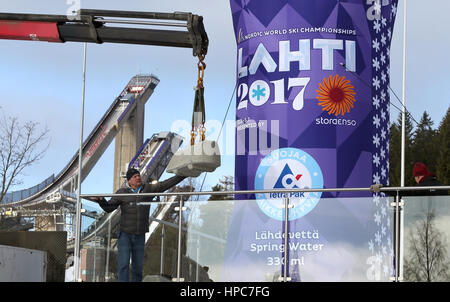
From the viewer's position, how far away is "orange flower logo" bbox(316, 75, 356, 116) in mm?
17062

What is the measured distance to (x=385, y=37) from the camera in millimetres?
17938

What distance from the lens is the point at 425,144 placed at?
62.1m

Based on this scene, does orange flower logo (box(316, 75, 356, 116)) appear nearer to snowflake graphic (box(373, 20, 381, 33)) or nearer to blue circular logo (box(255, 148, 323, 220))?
blue circular logo (box(255, 148, 323, 220))

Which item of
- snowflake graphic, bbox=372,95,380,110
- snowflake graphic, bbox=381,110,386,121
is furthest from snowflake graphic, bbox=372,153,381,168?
snowflake graphic, bbox=372,95,380,110

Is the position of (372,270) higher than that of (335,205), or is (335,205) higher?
(335,205)

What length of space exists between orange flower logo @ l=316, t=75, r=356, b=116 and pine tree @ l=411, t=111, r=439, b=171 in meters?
42.2

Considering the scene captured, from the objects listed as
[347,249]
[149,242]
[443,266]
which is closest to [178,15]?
[149,242]

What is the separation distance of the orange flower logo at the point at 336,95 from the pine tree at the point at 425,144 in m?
42.2

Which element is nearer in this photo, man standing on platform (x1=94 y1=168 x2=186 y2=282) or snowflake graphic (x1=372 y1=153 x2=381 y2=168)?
man standing on platform (x1=94 y1=168 x2=186 y2=282)

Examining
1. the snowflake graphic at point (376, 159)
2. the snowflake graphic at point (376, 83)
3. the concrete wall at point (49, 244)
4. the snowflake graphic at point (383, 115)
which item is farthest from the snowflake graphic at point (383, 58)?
the concrete wall at point (49, 244)

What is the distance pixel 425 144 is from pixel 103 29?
47549mm

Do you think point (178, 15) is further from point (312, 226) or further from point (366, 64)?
point (312, 226)

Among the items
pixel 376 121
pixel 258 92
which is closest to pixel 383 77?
pixel 376 121
